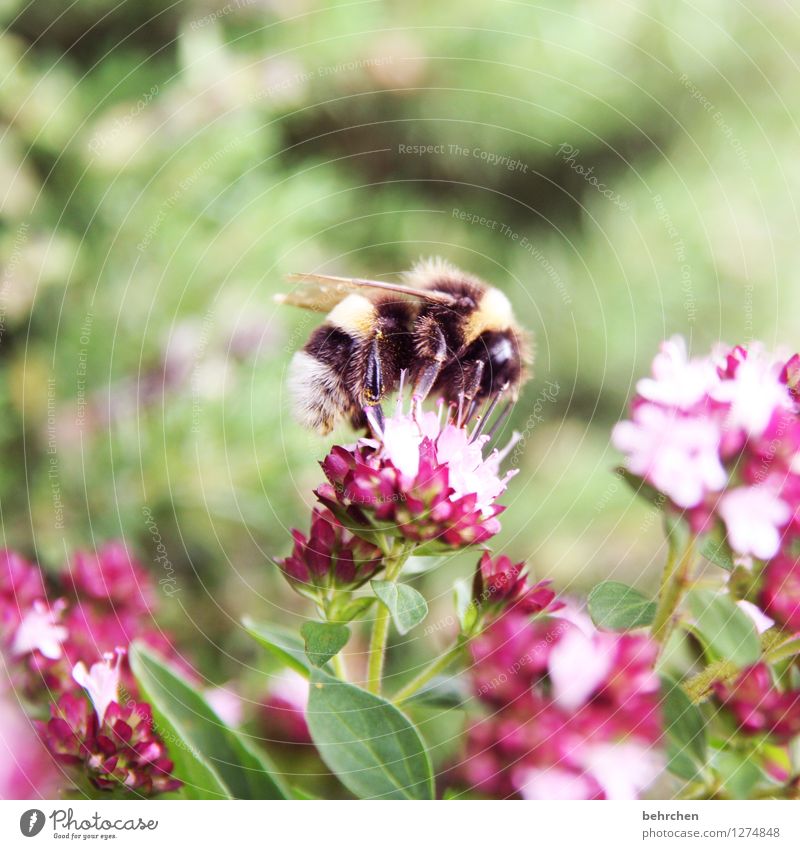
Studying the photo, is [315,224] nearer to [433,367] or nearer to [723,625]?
[433,367]

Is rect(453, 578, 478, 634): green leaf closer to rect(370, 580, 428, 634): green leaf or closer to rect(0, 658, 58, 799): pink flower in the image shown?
rect(370, 580, 428, 634): green leaf

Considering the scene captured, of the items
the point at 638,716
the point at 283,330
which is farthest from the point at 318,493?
the point at 283,330

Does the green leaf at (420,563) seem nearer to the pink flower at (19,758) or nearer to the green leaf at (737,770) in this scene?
the green leaf at (737,770)

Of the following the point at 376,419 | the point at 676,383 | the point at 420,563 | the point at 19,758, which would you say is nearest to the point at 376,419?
the point at 376,419

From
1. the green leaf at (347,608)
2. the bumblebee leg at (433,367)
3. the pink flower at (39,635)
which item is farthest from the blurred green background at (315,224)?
the green leaf at (347,608)

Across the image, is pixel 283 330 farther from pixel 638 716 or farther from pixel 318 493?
pixel 638 716
